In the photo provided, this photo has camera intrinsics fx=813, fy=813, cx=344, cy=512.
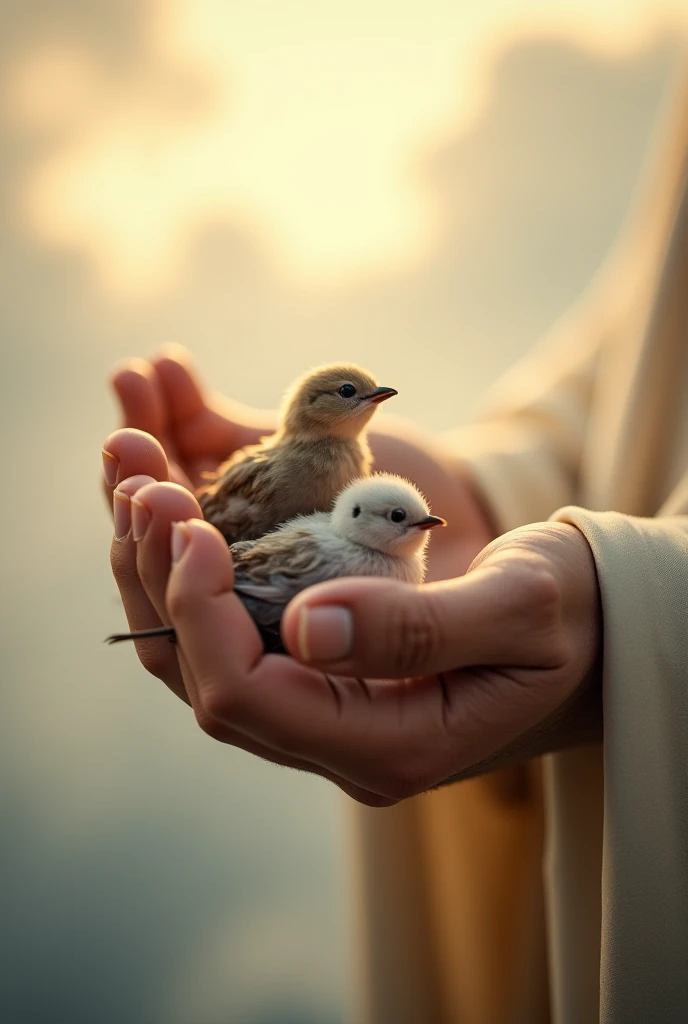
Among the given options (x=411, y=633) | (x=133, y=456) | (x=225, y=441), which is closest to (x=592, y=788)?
(x=411, y=633)

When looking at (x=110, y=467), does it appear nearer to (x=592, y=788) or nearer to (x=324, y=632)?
(x=324, y=632)

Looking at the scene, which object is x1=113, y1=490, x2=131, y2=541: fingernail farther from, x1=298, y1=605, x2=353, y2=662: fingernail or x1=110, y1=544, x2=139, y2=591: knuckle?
x1=298, y1=605, x2=353, y2=662: fingernail

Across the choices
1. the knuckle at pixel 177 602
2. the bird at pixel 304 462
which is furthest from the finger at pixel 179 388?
the knuckle at pixel 177 602

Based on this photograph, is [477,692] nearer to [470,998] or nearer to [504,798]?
[504,798]

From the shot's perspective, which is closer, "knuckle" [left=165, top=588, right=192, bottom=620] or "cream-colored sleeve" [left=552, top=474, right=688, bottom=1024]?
"knuckle" [left=165, top=588, right=192, bottom=620]

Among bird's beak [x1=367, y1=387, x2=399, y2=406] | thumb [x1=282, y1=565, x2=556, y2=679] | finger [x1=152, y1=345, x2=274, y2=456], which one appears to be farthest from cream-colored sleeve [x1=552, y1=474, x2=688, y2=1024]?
finger [x1=152, y1=345, x2=274, y2=456]

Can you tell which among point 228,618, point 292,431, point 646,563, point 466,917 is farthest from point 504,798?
point 228,618
